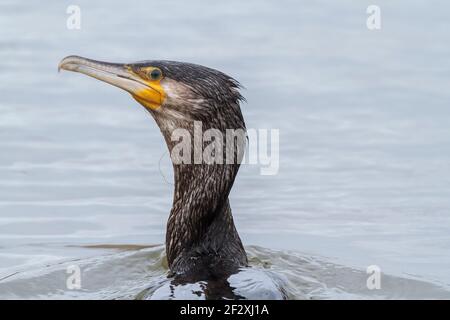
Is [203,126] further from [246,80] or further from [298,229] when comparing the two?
[246,80]

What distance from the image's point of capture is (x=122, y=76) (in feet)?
31.7

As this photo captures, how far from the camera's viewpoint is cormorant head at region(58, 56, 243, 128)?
30.6 ft

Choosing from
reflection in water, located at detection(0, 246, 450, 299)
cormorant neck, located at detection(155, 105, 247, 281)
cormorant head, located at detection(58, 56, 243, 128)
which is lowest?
reflection in water, located at detection(0, 246, 450, 299)

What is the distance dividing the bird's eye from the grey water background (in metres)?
1.71

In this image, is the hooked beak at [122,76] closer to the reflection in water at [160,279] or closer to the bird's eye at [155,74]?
the bird's eye at [155,74]

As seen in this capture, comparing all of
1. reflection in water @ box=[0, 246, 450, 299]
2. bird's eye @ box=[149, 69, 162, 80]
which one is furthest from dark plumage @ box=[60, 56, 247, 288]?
reflection in water @ box=[0, 246, 450, 299]

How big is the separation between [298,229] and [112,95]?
137 inches

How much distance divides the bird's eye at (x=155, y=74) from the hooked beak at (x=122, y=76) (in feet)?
0.15

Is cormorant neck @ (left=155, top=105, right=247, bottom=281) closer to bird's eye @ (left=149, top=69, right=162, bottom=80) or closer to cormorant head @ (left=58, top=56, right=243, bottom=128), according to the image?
cormorant head @ (left=58, top=56, right=243, bottom=128)

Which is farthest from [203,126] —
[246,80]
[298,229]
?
[246,80]

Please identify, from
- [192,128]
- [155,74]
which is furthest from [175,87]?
[192,128]

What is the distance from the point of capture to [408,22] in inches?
627

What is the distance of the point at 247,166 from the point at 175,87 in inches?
143

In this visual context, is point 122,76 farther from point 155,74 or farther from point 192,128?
point 192,128
